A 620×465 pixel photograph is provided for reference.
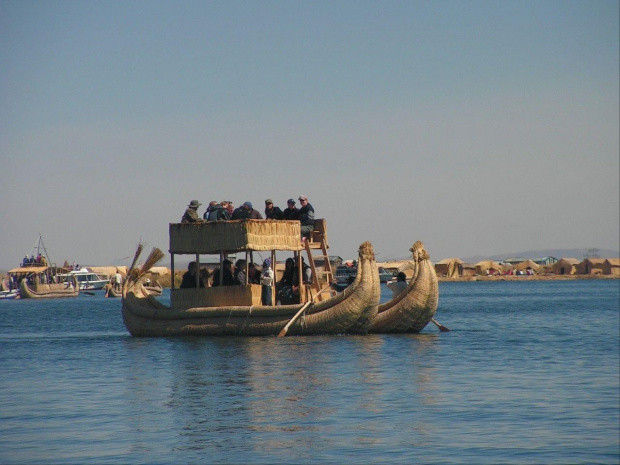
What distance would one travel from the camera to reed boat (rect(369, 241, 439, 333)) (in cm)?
2550

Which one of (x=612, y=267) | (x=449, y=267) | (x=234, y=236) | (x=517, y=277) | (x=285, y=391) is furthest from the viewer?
(x=449, y=267)

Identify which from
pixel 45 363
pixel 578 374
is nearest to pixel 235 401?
pixel 578 374

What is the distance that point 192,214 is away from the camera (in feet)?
85.9

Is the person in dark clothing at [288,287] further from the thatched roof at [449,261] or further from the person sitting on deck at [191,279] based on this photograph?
the thatched roof at [449,261]

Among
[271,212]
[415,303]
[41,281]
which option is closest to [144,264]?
[271,212]

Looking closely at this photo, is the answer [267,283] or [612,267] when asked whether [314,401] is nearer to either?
[267,283]

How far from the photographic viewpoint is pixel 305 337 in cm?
2527

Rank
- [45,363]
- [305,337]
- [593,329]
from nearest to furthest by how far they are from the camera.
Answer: [45,363], [305,337], [593,329]

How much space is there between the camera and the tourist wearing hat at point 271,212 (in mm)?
26891

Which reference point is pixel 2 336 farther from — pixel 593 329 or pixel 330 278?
pixel 593 329

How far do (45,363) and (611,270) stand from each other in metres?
109

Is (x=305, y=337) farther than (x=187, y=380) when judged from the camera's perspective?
Yes

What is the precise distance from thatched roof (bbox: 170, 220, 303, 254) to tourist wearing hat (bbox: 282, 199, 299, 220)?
0.81m

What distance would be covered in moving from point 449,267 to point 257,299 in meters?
112
